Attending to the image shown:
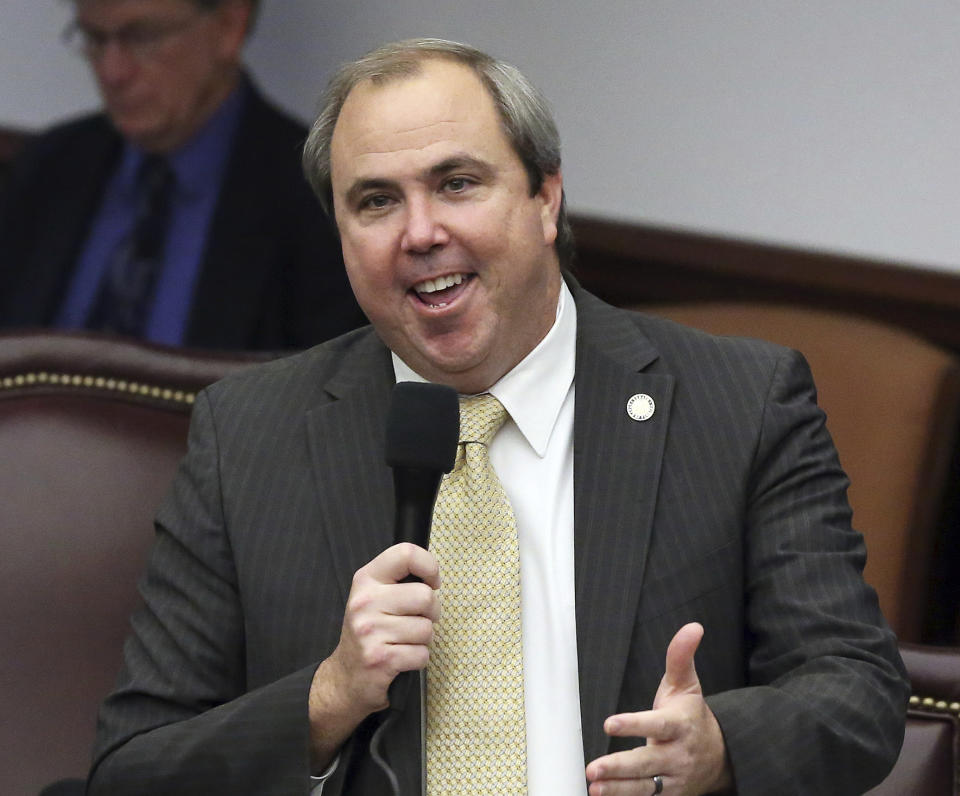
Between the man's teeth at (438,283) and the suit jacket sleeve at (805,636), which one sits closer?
the suit jacket sleeve at (805,636)

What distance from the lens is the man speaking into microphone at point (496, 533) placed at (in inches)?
68.9

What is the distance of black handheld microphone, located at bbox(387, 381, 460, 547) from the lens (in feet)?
4.96

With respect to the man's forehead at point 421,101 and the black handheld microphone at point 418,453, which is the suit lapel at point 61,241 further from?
the black handheld microphone at point 418,453

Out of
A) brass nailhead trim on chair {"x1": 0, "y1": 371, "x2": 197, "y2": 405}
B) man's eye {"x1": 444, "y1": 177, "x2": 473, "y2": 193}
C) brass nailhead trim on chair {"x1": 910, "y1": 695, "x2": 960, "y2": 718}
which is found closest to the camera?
man's eye {"x1": 444, "y1": 177, "x2": 473, "y2": 193}

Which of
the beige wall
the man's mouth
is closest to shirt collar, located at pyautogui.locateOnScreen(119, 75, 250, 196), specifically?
the beige wall

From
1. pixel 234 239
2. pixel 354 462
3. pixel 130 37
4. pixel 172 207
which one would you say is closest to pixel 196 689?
pixel 354 462

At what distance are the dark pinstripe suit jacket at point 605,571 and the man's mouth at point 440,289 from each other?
7.4 inches

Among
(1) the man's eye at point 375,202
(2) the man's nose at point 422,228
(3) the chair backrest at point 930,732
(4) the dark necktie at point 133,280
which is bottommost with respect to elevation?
(3) the chair backrest at point 930,732

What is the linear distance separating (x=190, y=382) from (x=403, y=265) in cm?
68

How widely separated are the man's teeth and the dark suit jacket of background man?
115cm

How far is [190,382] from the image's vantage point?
2.42 meters

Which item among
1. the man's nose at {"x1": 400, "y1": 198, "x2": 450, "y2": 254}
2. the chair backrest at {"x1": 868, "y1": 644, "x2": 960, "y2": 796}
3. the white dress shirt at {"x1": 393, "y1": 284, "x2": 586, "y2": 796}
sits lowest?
the chair backrest at {"x1": 868, "y1": 644, "x2": 960, "y2": 796}

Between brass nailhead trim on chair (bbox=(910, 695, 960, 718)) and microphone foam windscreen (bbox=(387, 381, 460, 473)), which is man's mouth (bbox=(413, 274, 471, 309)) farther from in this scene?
brass nailhead trim on chair (bbox=(910, 695, 960, 718))

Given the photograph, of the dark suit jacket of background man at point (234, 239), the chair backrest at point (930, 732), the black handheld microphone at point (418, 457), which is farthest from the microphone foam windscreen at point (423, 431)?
the dark suit jacket of background man at point (234, 239)
